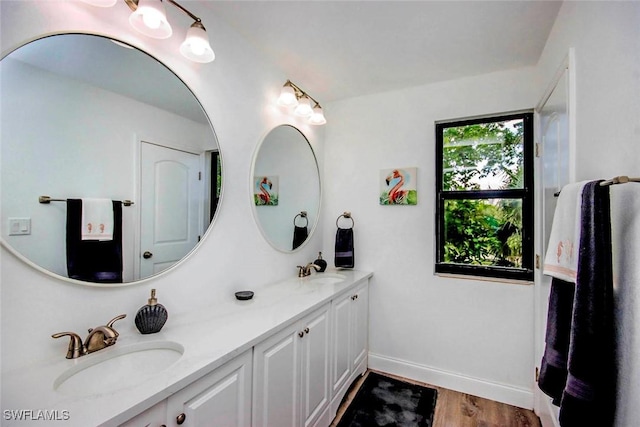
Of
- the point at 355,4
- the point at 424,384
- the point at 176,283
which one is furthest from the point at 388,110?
the point at 424,384

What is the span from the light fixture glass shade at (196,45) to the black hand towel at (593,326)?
5.34 feet

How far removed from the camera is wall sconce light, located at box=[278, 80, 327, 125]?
2.09 m

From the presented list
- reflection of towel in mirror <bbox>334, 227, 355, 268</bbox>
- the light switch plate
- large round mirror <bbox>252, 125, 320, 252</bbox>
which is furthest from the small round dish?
reflection of towel in mirror <bbox>334, 227, 355, 268</bbox>

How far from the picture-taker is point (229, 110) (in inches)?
68.9

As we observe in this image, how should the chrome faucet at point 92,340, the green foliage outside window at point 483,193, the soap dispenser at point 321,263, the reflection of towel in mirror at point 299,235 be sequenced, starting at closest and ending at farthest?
the chrome faucet at point 92,340
the green foliage outside window at point 483,193
the reflection of towel in mirror at point 299,235
the soap dispenser at point 321,263

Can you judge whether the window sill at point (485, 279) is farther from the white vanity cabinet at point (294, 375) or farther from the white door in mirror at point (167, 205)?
the white door in mirror at point (167, 205)

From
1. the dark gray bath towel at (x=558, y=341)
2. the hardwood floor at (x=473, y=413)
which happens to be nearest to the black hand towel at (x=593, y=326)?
the dark gray bath towel at (x=558, y=341)

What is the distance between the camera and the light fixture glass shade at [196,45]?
4.41ft

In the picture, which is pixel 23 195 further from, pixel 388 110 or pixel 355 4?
pixel 388 110

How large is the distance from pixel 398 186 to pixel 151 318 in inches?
79.8

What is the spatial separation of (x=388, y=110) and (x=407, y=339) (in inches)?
79.3

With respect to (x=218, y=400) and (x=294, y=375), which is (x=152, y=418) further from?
(x=294, y=375)

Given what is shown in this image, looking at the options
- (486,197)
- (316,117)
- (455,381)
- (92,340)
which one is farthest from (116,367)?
(486,197)

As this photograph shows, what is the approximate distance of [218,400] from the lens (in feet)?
3.39
